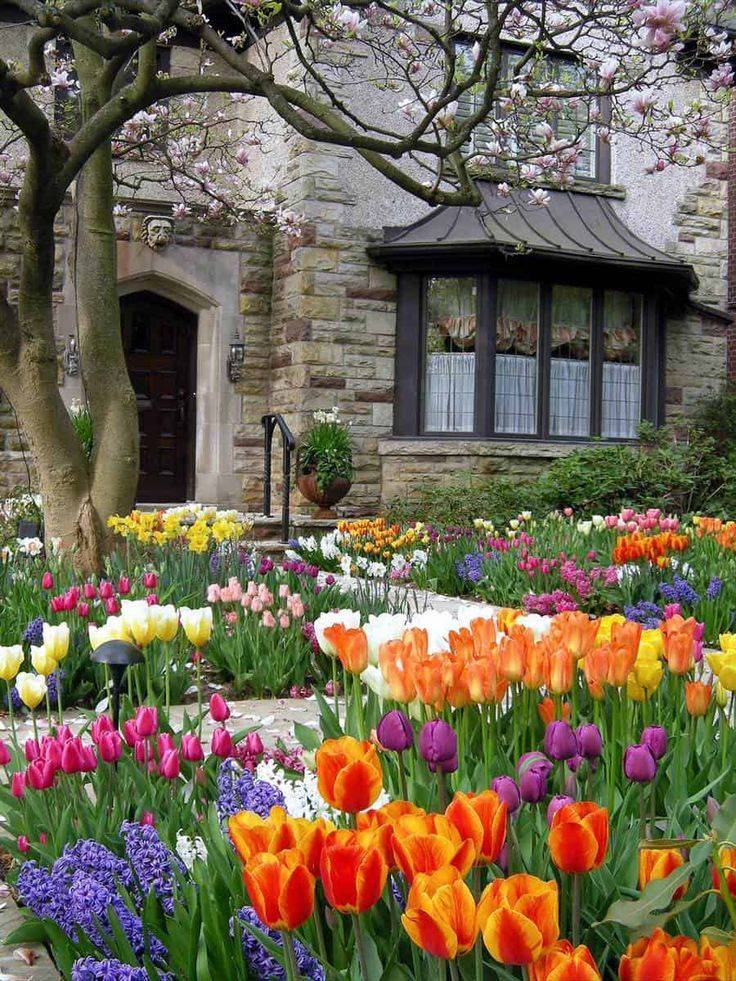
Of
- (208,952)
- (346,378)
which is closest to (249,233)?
(346,378)

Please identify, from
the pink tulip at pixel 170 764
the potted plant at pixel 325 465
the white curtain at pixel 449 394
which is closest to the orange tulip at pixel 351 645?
the pink tulip at pixel 170 764

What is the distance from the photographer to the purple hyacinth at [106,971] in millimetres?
1608

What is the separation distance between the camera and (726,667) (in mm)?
2070

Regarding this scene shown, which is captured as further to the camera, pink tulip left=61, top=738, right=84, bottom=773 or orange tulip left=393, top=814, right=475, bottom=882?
pink tulip left=61, top=738, right=84, bottom=773

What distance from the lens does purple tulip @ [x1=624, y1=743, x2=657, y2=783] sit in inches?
64.2

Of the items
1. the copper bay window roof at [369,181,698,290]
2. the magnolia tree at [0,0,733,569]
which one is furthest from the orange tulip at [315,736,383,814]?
the copper bay window roof at [369,181,698,290]

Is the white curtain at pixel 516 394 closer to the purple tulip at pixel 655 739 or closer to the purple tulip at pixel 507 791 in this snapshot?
the purple tulip at pixel 655 739

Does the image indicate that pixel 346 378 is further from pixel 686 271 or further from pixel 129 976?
pixel 129 976

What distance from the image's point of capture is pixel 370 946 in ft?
4.60

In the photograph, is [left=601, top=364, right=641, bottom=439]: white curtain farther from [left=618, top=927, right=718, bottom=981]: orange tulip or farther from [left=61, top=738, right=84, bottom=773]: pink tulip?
[left=618, top=927, right=718, bottom=981]: orange tulip

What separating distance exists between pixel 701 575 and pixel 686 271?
26.2ft

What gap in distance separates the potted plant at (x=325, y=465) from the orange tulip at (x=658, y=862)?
1013 cm

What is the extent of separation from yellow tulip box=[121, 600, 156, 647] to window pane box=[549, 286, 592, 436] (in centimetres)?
1092

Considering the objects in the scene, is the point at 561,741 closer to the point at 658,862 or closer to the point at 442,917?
the point at 658,862
